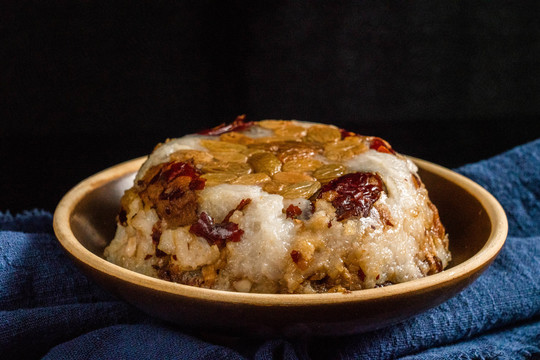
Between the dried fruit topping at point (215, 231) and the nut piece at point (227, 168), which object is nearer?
the dried fruit topping at point (215, 231)

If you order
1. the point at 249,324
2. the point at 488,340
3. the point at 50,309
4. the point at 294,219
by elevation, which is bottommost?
the point at 488,340

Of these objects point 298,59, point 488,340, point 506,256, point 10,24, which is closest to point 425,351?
point 488,340

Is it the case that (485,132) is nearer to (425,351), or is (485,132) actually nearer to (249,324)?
(425,351)

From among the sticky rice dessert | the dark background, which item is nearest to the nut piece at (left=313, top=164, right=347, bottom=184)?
the sticky rice dessert

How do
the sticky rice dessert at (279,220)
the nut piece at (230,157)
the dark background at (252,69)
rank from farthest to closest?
1. the dark background at (252,69)
2. the nut piece at (230,157)
3. the sticky rice dessert at (279,220)

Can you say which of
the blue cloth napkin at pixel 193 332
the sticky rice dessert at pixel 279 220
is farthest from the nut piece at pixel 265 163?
the blue cloth napkin at pixel 193 332

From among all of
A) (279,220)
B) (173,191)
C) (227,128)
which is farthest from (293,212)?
(227,128)

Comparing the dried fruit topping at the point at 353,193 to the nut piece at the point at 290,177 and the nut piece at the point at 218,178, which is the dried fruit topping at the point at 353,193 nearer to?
the nut piece at the point at 290,177

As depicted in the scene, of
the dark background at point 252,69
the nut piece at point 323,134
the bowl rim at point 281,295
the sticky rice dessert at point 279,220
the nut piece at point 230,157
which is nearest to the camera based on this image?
the bowl rim at point 281,295
